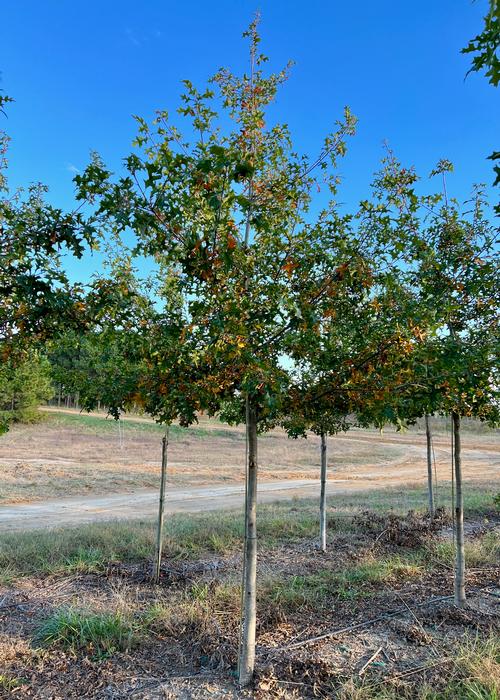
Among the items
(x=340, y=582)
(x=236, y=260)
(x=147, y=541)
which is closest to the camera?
(x=236, y=260)

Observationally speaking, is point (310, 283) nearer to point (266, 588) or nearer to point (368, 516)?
point (266, 588)

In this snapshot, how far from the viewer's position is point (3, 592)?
6.03 metres

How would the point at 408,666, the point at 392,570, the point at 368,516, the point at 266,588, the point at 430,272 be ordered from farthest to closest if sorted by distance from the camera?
the point at 368,516 < the point at 392,570 < the point at 266,588 < the point at 430,272 < the point at 408,666

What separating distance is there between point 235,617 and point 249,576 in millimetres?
1395

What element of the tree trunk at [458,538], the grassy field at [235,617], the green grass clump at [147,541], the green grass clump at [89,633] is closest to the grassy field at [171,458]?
the green grass clump at [147,541]

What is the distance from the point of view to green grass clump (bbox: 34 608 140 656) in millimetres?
4586

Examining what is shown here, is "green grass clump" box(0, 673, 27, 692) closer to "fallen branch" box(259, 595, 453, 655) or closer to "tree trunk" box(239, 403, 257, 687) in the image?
"tree trunk" box(239, 403, 257, 687)

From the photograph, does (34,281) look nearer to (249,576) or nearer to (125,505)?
(249,576)

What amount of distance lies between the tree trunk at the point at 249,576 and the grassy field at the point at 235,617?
17cm

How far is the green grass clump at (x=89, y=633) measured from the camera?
459cm

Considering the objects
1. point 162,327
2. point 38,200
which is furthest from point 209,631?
point 38,200

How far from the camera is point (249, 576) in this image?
13.6ft

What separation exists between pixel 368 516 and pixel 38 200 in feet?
26.9

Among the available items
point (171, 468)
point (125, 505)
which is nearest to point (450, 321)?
point (125, 505)
